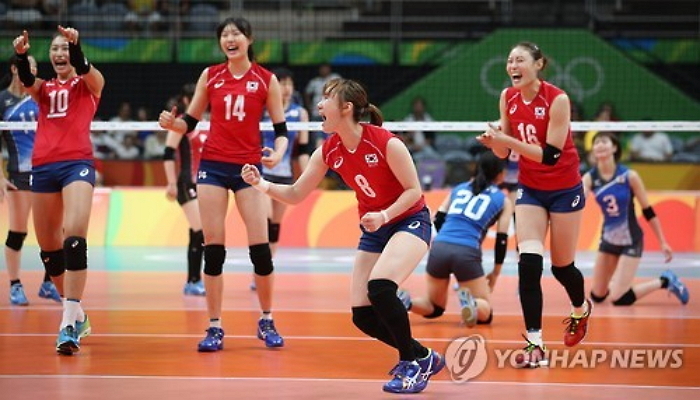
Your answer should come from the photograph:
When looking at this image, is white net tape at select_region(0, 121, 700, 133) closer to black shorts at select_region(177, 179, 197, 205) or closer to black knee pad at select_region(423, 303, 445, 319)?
black shorts at select_region(177, 179, 197, 205)

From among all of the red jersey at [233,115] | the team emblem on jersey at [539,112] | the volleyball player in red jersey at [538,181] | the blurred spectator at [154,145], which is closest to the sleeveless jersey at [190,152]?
the red jersey at [233,115]

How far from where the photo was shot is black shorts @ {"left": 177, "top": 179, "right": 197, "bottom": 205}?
1082cm

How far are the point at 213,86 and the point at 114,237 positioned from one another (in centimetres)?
790

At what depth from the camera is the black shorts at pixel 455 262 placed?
29.5ft

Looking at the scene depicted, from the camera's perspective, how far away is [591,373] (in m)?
6.93

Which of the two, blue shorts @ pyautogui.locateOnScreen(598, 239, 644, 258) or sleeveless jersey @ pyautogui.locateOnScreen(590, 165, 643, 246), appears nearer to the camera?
sleeveless jersey @ pyautogui.locateOnScreen(590, 165, 643, 246)

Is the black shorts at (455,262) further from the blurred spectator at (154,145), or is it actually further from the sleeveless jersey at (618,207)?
the blurred spectator at (154,145)

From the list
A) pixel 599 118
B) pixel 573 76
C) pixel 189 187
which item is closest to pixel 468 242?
pixel 189 187

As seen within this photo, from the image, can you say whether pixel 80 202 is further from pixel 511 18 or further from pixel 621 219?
pixel 511 18

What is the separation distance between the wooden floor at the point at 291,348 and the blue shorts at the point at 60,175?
1106mm

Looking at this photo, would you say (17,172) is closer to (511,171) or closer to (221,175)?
(221,175)

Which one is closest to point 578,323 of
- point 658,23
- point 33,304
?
point 33,304

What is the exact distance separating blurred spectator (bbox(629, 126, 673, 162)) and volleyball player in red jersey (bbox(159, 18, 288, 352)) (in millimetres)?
10810

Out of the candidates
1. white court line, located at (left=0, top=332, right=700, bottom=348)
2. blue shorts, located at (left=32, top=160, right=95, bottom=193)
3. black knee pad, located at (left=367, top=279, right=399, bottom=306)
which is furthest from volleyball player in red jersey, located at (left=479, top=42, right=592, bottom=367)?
blue shorts, located at (left=32, top=160, right=95, bottom=193)
